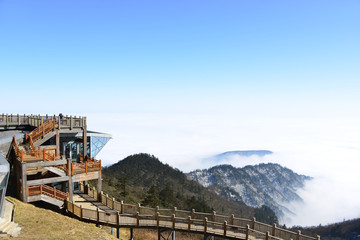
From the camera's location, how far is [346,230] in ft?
340

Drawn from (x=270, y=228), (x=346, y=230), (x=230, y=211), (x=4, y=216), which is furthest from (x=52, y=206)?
(x=230, y=211)

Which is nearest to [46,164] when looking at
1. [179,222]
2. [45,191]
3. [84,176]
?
[45,191]

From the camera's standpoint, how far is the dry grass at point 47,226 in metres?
14.9

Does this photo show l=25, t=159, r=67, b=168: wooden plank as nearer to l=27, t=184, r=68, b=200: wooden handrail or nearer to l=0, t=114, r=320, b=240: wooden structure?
l=0, t=114, r=320, b=240: wooden structure

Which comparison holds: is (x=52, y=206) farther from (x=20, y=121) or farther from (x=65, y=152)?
(x=20, y=121)

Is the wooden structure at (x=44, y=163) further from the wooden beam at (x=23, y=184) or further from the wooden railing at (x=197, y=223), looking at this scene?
the wooden railing at (x=197, y=223)

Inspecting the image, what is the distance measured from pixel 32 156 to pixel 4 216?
6.59m

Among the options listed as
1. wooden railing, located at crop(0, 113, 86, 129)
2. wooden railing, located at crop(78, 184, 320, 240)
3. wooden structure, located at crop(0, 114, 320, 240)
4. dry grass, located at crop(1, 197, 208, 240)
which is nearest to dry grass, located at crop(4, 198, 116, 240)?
dry grass, located at crop(1, 197, 208, 240)

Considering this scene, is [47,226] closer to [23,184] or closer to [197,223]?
[23,184]

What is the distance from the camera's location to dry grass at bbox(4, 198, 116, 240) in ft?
49.0

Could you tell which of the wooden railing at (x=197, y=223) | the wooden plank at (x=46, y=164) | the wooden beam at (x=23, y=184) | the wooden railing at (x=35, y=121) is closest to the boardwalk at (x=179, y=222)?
the wooden railing at (x=197, y=223)

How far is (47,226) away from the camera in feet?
53.6

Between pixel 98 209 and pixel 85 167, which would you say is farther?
pixel 85 167

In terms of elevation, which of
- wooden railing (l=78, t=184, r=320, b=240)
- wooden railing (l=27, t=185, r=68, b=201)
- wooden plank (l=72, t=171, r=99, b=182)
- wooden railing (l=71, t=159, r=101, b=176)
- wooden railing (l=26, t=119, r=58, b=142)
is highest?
wooden railing (l=26, t=119, r=58, b=142)
